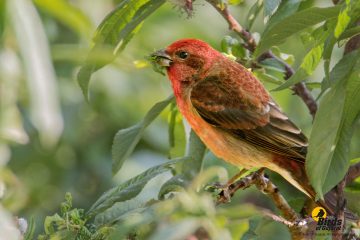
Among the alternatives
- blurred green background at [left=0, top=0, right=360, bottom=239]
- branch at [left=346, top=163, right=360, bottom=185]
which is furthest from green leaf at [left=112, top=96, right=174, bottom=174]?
blurred green background at [left=0, top=0, right=360, bottom=239]

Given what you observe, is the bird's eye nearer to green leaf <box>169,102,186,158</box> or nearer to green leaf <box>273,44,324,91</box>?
green leaf <box>169,102,186,158</box>

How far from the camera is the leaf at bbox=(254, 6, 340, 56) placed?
344cm

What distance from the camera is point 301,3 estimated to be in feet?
14.5

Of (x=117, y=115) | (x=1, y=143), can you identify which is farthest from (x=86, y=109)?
(x=1, y=143)

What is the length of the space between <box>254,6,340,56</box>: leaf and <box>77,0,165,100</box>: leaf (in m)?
0.67

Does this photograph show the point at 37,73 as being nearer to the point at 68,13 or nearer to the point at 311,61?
the point at 68,13

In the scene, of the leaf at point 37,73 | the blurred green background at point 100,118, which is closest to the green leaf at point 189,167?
the leaf at point 37,73

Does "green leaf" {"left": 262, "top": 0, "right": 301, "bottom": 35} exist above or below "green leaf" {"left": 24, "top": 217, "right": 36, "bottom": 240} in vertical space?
above

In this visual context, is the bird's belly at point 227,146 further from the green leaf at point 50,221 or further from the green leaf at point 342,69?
the green leaf at point 50,221

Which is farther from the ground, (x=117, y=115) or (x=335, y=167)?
(x=335, y=167)

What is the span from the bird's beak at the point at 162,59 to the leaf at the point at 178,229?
301cm

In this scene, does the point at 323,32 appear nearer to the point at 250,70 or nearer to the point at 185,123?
the point at 250,70

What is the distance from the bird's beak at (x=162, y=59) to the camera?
16.7 ft

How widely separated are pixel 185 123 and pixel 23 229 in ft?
5.77
